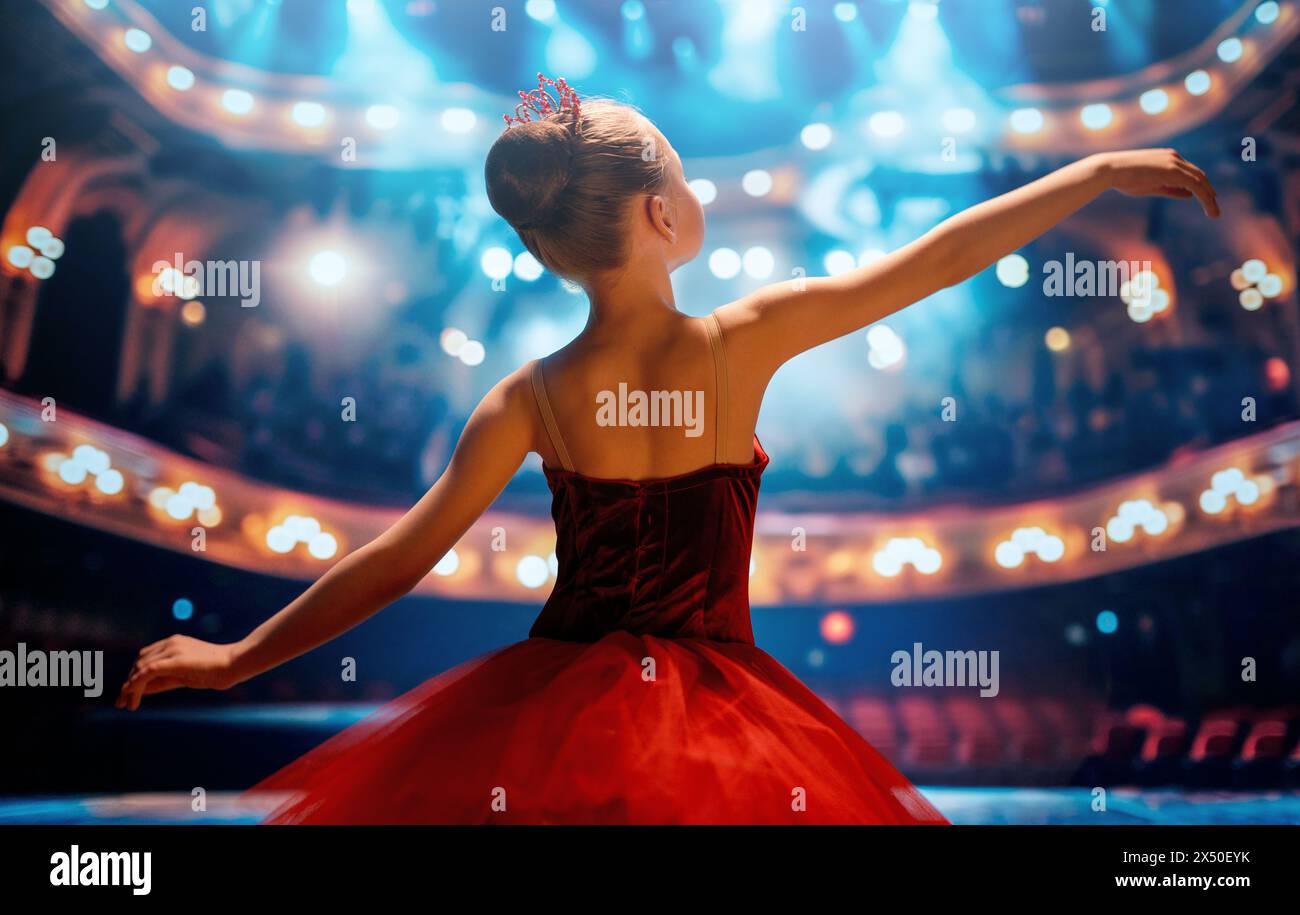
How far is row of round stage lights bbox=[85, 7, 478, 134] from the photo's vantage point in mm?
2645

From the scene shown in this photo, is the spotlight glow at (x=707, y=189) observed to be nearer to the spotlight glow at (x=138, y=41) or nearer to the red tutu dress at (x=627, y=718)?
the red tutu dress at (x=627, y=718)

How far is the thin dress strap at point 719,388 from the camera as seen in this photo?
5.00 feet

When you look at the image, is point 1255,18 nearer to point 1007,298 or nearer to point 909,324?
point 1007,298

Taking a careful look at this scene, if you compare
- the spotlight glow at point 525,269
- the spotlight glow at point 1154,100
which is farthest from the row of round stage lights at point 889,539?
the spotlight glow at point 1154,100

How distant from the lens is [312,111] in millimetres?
2645

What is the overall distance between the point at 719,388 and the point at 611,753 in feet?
1.84

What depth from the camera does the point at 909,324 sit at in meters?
2.65

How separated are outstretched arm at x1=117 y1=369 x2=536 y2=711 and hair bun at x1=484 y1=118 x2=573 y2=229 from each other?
266 mm

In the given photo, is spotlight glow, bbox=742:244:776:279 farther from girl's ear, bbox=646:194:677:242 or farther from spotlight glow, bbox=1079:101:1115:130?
girl's ear, bbox=646:194:677:242

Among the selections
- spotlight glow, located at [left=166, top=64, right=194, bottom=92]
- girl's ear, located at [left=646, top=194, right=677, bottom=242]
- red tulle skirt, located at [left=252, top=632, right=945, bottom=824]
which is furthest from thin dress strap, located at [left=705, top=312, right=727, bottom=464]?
spotlight glow, located at [left=166, top=64, right=194, bottom=92]

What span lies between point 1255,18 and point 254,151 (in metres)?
2.62

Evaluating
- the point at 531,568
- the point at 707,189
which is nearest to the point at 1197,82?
the point at 707,189

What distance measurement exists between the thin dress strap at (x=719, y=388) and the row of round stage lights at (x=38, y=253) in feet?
6.58
